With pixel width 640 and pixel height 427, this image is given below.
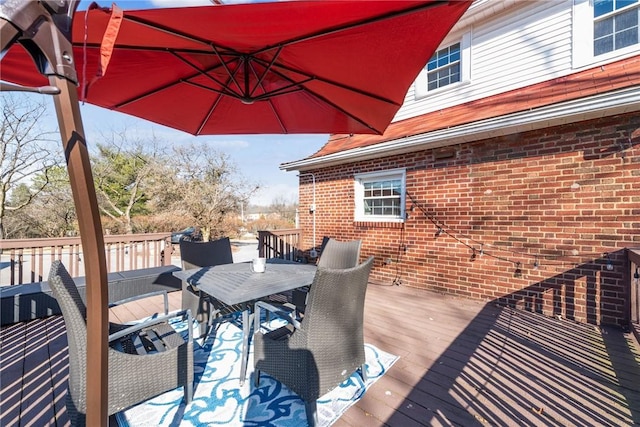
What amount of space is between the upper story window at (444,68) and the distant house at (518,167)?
20 millimetres

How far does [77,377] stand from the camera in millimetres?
1522

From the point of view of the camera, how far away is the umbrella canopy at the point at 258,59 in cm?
160

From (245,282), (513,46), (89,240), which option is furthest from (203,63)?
(513,46)

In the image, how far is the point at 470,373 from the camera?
2475 millimetres

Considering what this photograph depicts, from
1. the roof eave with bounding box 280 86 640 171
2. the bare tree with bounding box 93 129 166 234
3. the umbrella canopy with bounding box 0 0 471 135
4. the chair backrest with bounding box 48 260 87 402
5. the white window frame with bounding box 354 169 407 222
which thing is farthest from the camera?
the bare tree with bounding box 93 129 166 234

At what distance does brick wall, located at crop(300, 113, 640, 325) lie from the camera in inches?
131

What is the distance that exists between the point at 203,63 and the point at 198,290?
228 centimetres

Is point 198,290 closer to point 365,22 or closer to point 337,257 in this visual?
point 337,257

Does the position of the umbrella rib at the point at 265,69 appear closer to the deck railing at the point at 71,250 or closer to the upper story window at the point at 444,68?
the deck railing at the point at 71,250

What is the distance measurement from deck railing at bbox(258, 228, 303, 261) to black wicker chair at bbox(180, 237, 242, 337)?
2.40 metres

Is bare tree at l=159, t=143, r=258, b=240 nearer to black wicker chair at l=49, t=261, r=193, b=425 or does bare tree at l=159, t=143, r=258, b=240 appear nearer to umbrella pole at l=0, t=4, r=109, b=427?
black wicker chair at l=49, t=261, r=193, b=425

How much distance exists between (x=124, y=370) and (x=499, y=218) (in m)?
4.56

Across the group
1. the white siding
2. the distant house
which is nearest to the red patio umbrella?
the distant house

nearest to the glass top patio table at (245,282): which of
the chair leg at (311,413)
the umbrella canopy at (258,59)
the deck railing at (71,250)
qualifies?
the chair leg at (311,413)
